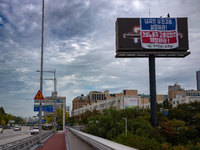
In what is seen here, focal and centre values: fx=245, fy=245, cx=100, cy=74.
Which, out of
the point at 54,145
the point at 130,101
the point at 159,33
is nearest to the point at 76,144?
the point at 54,145

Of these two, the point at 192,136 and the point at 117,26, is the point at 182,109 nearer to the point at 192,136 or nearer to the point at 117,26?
the point at 192,136

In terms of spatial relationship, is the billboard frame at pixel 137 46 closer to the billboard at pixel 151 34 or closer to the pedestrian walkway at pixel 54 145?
the billboard at pixel 151 34

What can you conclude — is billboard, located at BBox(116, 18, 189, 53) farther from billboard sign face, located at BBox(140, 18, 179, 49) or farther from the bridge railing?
the bridge railing

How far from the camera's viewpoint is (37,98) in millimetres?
20500

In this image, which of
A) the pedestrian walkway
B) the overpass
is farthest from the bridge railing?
the pedestrian walkway

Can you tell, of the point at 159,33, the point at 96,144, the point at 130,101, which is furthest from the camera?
the point at 130,101

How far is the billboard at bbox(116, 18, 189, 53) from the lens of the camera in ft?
148

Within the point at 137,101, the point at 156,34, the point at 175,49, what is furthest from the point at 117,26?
the point at 137,101

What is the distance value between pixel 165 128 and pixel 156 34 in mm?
18195

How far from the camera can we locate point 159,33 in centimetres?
4531

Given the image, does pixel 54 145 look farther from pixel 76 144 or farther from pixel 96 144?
pixel 96 144

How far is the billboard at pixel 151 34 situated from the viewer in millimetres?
45031

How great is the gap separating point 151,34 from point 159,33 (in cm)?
146

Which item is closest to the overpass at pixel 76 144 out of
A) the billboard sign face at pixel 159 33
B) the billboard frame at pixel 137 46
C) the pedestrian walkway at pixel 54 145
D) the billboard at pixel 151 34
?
the pedestrian walkway at pixel 54 145
